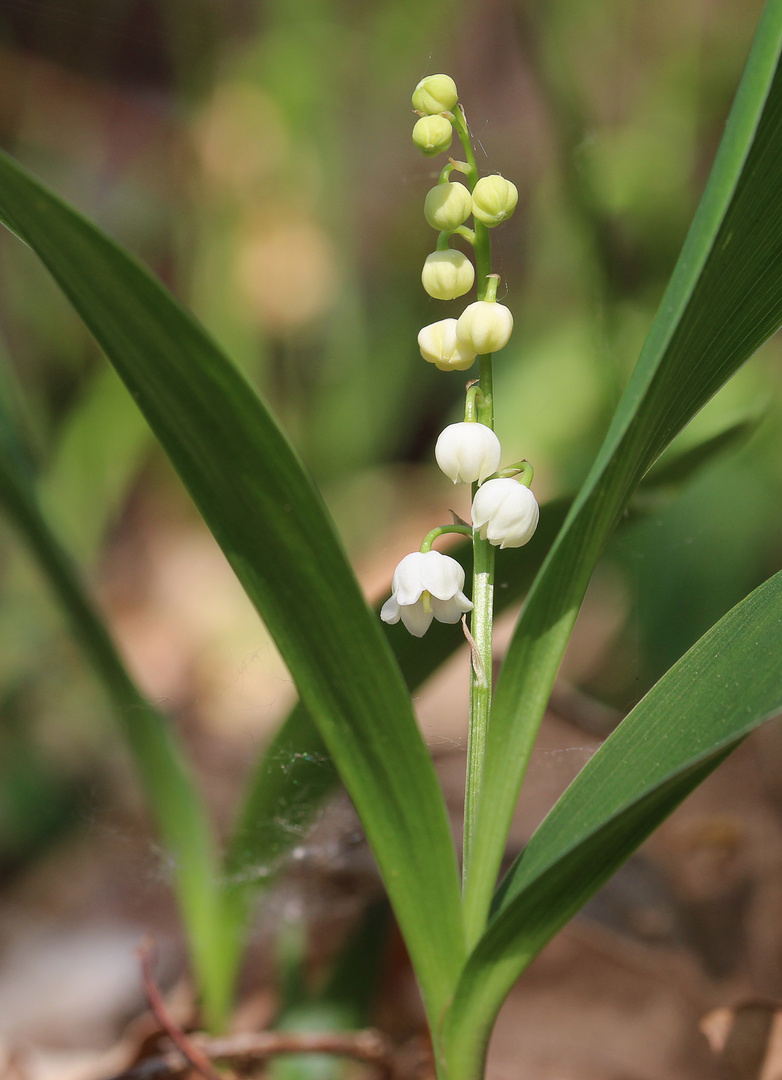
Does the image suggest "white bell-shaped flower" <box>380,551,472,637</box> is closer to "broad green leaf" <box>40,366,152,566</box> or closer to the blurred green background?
the blurred green background

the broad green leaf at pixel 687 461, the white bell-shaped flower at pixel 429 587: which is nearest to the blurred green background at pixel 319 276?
the broad green leaf at pixel 687 461

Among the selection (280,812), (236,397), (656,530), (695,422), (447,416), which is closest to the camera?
(236,397)

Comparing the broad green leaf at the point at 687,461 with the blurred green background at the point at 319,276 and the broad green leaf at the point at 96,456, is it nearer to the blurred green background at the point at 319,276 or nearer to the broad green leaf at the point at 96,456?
the blurred green background at the point at 319,276

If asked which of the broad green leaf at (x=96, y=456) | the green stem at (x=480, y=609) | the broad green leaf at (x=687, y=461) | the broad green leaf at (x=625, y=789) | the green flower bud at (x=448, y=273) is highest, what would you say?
the broad green leaf at (x=96, y=456)

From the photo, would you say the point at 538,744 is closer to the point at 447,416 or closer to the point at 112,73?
the point at 447,416

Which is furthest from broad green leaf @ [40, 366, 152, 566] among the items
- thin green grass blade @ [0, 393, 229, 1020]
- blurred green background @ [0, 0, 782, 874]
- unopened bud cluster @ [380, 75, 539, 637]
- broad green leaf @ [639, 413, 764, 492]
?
unopened bud cluster @ [380, 75, 539, 637]

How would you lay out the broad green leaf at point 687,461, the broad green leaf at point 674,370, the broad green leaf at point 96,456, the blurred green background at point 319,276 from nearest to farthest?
the broad green leaf at point 674,370 → the broad green leaf at point 687,461 → the blurred green background at point 319,276 → the broad green leaf at point 96,456

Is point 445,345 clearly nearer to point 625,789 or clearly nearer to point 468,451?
point 468,451

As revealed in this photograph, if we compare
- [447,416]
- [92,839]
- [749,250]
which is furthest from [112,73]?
[749,250]
